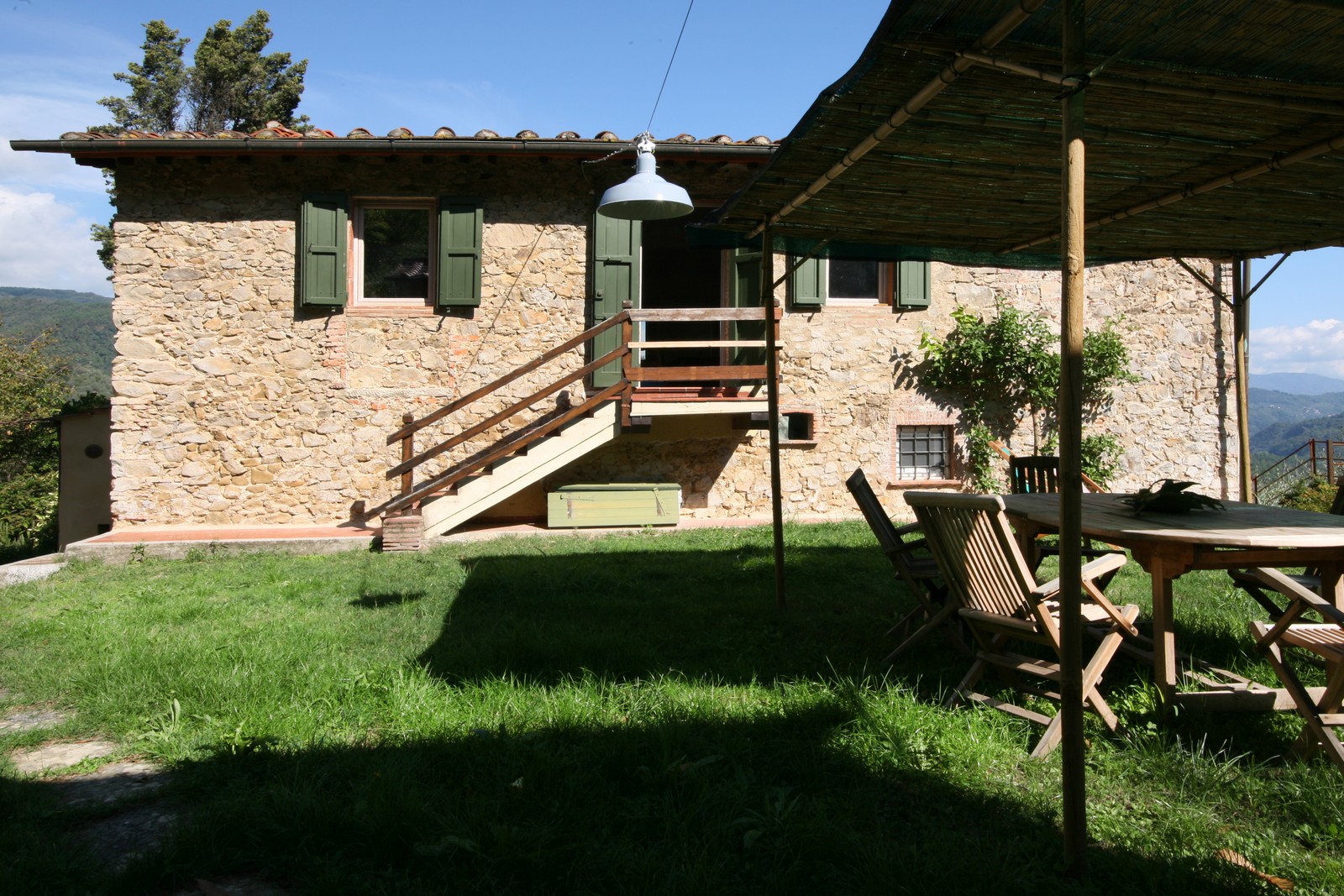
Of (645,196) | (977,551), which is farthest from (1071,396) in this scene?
(645,196)

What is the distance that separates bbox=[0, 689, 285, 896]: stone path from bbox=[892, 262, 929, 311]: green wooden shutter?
8.75 metres

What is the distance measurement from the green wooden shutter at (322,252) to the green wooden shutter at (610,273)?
2716 mm

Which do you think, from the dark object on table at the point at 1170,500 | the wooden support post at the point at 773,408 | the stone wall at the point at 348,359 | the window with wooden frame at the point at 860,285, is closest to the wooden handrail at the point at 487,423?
the stone wall at the point at 348,359

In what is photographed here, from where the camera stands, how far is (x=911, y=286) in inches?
396

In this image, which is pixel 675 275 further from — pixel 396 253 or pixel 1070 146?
pixel 1070 146

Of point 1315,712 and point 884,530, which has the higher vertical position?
point 884,530

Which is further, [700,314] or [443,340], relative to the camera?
[443,340]

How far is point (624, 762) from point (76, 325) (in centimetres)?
7974

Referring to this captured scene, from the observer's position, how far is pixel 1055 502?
14.5 ft

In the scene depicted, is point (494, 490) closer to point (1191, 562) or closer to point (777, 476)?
point (777, 476)

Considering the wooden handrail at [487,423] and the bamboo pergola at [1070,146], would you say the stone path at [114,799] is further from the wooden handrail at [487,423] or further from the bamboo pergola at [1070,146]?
the wooden handrail at [487,423]

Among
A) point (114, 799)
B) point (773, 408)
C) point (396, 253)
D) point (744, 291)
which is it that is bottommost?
point (114, 799)

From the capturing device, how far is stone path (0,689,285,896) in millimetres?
2367

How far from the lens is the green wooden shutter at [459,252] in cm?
945
